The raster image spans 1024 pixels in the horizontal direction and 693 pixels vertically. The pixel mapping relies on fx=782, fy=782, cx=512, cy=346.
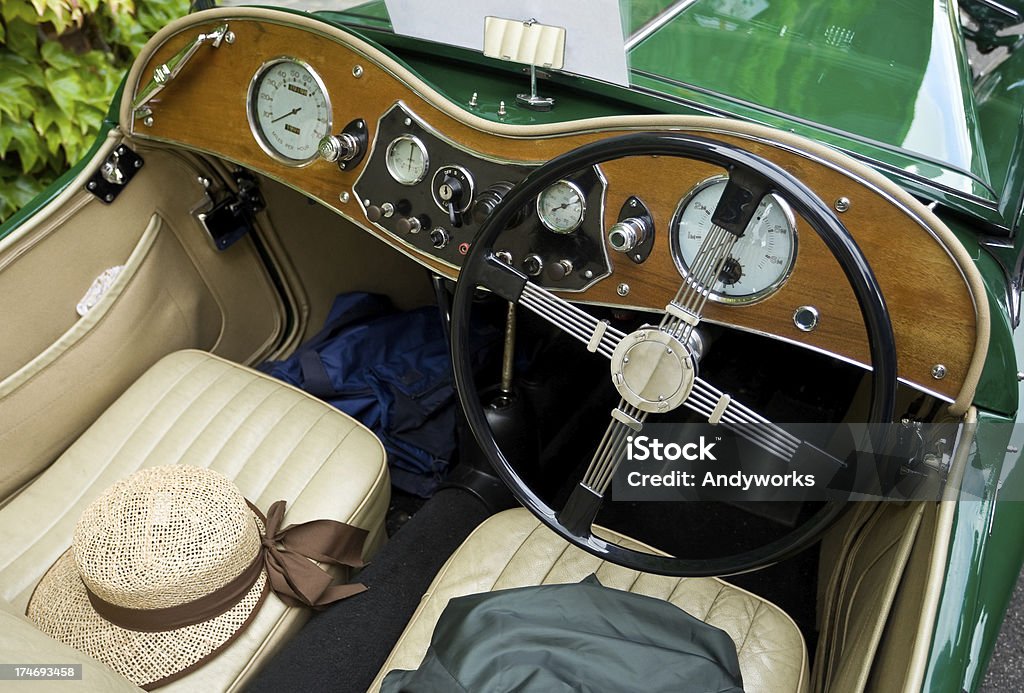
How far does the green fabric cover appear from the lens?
875 mm

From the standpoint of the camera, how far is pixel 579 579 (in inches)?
45.2

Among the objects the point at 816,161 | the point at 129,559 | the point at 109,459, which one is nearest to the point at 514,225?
the point at 816,161

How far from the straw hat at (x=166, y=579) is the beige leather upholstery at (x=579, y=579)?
0.16 m

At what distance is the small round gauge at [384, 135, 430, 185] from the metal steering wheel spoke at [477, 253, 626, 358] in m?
0.28

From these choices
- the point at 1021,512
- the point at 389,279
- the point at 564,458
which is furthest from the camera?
the point at 389,279

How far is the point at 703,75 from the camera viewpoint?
4.11 feet

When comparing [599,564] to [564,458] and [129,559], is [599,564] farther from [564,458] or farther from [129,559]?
[129,559]

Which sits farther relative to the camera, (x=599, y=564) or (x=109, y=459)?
(x=109, y=459)

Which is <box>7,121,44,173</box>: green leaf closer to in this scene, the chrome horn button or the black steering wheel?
the black steering wheel

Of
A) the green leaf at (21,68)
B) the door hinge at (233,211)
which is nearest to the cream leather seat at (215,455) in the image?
the door hinge at (233,211)

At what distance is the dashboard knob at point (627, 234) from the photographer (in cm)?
97

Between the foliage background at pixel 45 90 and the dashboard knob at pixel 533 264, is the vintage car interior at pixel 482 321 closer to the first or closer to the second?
the dashboard knob at pixel 533 264

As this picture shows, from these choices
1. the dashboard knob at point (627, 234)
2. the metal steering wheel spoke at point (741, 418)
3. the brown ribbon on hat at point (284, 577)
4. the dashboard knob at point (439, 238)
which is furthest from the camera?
the dashboard knob at point (439, 238)

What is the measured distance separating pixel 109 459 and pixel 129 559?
454 mm
